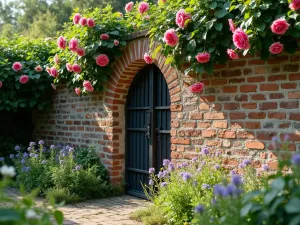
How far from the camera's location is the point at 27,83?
25.5ft

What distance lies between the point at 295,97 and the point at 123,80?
9.91 ft

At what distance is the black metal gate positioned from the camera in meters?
5.60

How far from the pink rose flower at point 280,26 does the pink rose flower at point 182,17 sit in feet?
3.62

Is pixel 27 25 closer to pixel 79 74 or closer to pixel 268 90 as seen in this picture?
pixel 79 74

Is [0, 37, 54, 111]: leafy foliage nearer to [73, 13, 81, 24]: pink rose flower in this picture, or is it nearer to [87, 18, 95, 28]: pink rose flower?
[73, 13, 81, 24]: pink rose flower

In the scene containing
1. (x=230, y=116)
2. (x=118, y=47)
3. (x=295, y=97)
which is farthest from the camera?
(x=118, y=47)

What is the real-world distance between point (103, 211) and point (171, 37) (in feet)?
7.79

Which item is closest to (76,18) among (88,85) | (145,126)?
(88,85)

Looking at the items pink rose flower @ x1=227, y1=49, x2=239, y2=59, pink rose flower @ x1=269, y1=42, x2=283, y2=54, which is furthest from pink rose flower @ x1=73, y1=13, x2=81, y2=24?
pink rose flower @ x1=269, y1=42, x2=283, y2=54

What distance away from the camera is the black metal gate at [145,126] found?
18.4 feet

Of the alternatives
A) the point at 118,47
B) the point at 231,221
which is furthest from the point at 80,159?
the point at 231,221

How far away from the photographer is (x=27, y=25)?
29.0m

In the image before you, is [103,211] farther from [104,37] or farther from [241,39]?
[241,39]

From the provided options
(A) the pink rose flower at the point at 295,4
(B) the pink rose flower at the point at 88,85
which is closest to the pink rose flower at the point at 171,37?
(A) the pink rose flower at the point at 295,4
